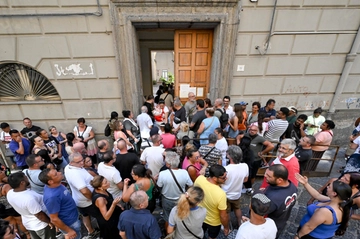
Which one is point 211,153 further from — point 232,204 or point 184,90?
point 184,90

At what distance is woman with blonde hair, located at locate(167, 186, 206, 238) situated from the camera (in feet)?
6.66

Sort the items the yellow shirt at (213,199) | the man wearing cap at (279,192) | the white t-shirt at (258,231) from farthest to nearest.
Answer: the yellow shirt at (213,199), the man wearing cap at (279,192), the white t-shirt at (258,231)

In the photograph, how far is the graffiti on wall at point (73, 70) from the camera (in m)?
5.10

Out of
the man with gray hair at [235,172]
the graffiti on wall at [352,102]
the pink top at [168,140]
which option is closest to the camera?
the man with gray hair at [235,172]

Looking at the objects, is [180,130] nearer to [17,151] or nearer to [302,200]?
[302,200]

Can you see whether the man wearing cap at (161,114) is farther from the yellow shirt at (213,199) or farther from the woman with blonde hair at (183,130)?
the yellow shirt at (213,199)

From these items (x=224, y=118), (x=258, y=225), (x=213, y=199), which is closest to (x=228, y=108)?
(x=224, y=118)

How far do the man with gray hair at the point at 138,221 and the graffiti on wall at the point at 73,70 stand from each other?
4419 mm

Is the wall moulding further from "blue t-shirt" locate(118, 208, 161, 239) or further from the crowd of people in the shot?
"blue t-shirt" locate(118, 208, 161, 239)

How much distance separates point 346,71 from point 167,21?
573 centimetres

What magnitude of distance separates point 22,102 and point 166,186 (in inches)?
216

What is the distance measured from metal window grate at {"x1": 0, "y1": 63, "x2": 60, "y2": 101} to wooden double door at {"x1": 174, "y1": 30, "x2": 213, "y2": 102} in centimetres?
396

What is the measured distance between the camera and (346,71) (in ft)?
18.0

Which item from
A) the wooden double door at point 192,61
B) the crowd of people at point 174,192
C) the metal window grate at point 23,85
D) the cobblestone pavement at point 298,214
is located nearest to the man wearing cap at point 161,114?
the wooden double door at point 192,61
